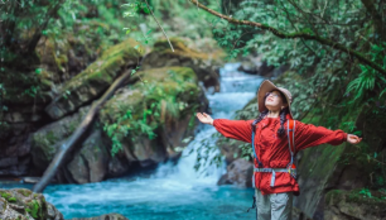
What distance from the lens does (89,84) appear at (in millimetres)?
9703

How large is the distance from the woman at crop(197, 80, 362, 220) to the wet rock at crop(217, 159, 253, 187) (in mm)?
5141

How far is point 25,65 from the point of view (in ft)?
30.0

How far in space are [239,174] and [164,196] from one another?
6.99 ft

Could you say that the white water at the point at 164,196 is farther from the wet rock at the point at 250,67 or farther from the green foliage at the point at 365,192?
the wet rock at the point at 250,67

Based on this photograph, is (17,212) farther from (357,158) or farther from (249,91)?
(249,91)

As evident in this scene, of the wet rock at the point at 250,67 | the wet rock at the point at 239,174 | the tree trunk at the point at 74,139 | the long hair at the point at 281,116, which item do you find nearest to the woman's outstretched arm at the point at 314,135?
the long hair at the point at 281,116

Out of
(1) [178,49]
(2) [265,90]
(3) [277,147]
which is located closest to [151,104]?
(1) [178,49]

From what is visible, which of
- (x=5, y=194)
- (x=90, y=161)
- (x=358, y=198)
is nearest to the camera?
(x=5, y=194)

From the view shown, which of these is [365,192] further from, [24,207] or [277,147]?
[24,207]

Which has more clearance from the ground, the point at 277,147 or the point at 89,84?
the point at 89,84

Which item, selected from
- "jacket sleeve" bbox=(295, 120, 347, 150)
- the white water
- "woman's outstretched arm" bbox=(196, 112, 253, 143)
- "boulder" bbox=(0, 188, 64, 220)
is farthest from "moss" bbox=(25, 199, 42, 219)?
"jacket sleeve" bbox=(295, 120, 347, 150)

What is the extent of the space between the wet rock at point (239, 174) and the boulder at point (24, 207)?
16.3 feet

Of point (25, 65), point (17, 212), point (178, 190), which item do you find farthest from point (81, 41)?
point (17, 212)

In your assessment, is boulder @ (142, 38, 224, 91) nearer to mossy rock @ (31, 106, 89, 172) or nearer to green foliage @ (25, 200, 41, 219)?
mossy rock @ (31, 106, 89, 172)
